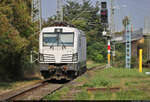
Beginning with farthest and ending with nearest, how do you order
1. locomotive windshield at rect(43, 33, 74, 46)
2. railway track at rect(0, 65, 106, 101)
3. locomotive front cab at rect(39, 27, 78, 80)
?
locomotive windshield at rect(43, 33, 74, 46)
locomotive front cab at rect(39, 27, 78, 80)
railway track at rect(0, 65, 106, 101)

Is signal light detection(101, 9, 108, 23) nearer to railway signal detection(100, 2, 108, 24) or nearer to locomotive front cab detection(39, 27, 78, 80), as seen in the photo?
railway signal detection(100, 2, 108, 24)

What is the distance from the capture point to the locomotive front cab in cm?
1722

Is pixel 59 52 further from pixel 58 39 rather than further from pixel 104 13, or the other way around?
pixel 104 13

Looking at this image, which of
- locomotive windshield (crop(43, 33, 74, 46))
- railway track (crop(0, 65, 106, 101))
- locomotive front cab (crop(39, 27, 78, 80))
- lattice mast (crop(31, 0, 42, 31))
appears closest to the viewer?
railway track (crop(0, 65, 106, 101))

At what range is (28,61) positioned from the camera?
1984 centimetres

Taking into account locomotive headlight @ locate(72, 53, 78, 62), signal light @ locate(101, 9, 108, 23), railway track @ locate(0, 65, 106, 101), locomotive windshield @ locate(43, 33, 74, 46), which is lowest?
railway track @ locate(0, 65, 106, 101)

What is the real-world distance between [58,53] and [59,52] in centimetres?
8

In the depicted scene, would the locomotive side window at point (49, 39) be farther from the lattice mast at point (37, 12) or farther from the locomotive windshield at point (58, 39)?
the lattice mast at point (37, 12)

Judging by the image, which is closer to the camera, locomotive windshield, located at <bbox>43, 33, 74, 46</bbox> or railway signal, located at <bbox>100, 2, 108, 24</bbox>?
locomotive windshield, located at <bbox>43, 33, 74, 46</bbox>

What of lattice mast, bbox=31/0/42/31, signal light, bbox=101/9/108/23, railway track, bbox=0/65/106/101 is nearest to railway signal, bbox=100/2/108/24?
signal light, bbox=101/9/108/23

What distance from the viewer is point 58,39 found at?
58.5 feet

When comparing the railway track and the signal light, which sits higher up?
the signal light

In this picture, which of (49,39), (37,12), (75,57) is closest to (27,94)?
(75,57)

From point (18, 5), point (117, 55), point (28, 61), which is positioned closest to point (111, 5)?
point (117, 55)
